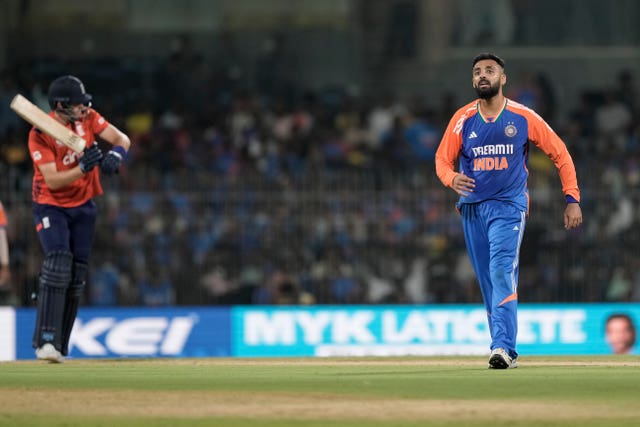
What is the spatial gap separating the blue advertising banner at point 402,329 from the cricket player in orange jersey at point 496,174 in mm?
6155

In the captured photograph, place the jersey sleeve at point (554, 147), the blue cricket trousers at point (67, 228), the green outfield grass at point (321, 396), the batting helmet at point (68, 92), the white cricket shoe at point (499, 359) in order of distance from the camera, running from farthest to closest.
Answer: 1. the blue cricket trousers at point (67, 228)
2. the batting helmet at point (68, 92)
3. the jersey sleeve at point (554, 147)
4. the white cricket shoe at point (499, 359)
5. the green outfield grass at point (321, 396)

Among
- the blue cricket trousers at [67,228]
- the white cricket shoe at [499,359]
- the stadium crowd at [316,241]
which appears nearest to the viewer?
the white cricket shoe at [499,359]

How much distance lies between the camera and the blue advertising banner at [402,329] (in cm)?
1656

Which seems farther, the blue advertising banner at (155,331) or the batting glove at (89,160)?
the blue advertising banner at (155,331)

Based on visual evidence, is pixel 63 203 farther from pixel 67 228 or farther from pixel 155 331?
pixel 155 331

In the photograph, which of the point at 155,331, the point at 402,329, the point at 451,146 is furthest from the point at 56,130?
the point at 402,329

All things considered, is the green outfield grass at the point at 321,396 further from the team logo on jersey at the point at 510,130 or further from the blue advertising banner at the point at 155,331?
the blue advertising banner at the point at 155,331

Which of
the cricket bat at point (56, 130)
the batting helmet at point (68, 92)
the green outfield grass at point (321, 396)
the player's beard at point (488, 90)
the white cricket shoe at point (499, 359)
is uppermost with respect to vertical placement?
the batting helmet at point (68, 92)

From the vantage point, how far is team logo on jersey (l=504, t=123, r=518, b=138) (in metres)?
10.3

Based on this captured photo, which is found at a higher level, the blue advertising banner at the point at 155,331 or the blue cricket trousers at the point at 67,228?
the blue cricket trousers at the point at 67,228

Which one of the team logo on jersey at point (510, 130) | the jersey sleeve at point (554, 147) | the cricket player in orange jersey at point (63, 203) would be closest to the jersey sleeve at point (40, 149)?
the cricket player in orange jersey at point (63, 203)

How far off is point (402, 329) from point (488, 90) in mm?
6826

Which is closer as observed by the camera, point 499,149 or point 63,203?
point 499,149

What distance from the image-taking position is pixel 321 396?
8016 millimetres
